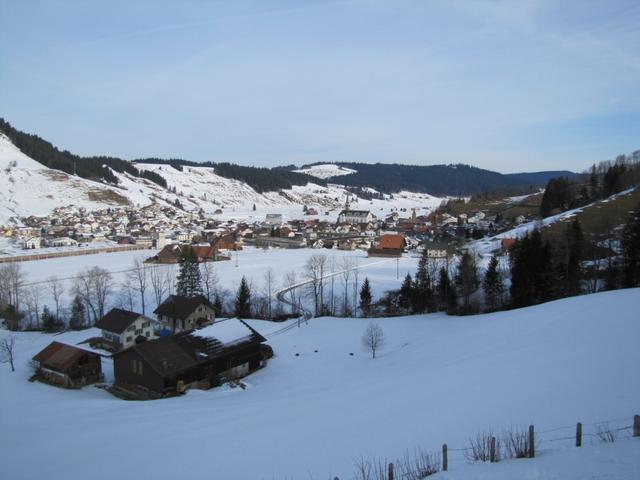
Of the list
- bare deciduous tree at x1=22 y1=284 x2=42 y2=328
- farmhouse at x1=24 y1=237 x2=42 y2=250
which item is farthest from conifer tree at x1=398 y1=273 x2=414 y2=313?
farmhouse at x1=24 y1=237 x2=42 y2=250

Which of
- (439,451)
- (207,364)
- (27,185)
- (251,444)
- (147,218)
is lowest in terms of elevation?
(207,364)

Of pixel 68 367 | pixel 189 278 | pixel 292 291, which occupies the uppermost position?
pixel 189 278

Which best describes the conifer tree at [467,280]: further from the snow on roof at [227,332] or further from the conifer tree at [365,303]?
the snow on roof at [227,332]

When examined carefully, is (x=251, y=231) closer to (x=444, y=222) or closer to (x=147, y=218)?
(x=147, y=218)

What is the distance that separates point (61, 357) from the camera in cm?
2194

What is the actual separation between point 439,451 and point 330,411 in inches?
212

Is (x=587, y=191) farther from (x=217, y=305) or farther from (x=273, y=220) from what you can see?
(x=273, y=220)

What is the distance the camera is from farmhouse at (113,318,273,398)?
20.6 metres

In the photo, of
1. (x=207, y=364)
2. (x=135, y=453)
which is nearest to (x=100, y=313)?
(x=207, y=364)

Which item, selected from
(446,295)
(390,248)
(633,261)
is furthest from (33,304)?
(633,261)

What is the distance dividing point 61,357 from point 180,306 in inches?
431

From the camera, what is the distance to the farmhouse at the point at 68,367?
2148 centimetres

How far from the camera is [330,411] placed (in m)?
14.0

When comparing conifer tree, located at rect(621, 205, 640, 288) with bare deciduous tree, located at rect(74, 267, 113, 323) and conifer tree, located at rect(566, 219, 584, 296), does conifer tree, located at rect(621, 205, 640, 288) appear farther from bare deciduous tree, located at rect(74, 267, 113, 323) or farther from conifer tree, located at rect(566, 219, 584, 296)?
bare deciduous tree, located at rect(74, 267, 113, 323)
